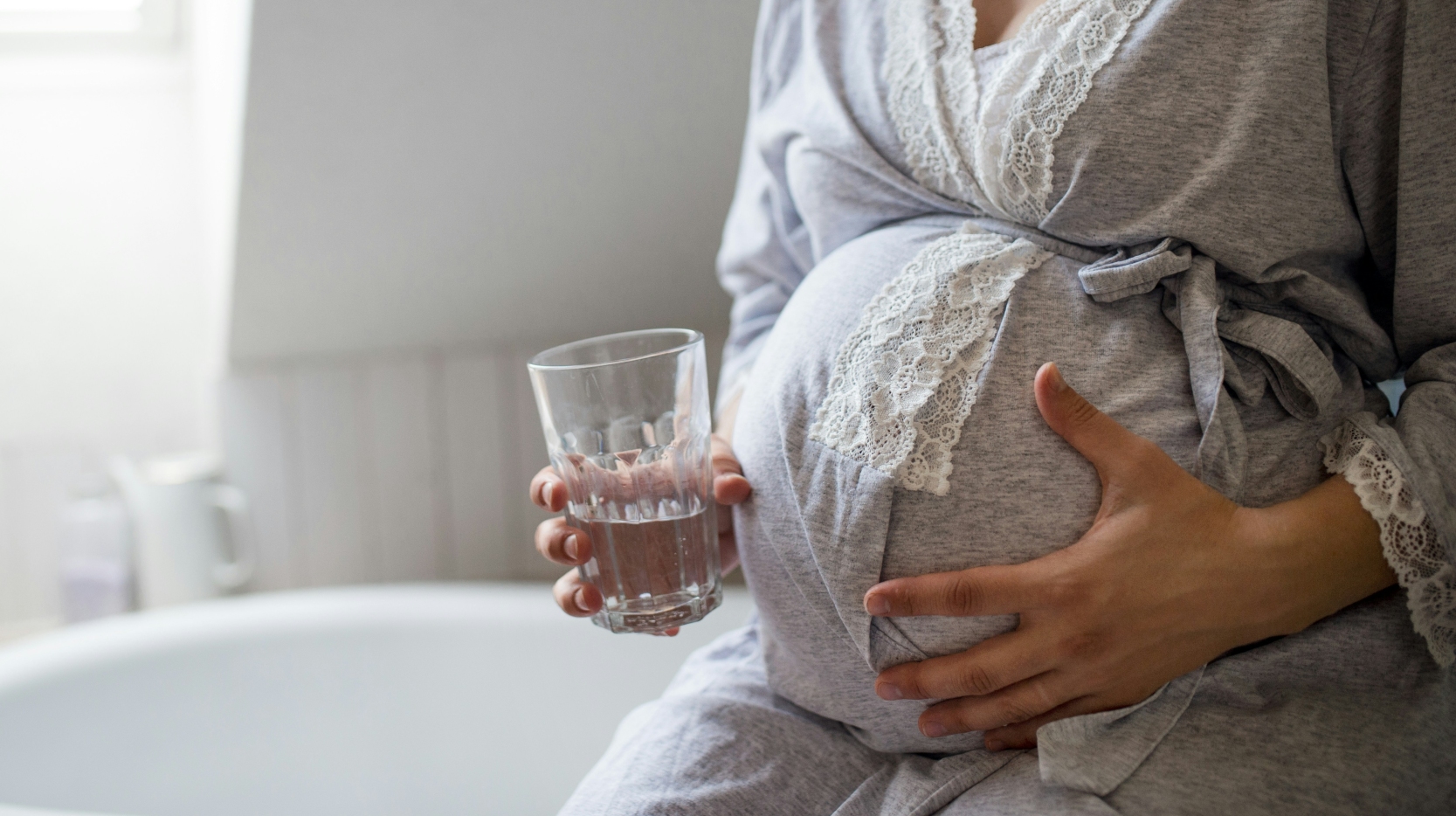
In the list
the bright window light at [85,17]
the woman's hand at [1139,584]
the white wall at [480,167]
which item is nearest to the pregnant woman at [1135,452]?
the woman's hand at [1139,584]

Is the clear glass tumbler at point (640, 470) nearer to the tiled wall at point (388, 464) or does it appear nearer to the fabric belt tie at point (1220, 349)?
the fabric belt tie at point (1220, 349)

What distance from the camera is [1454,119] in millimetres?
529

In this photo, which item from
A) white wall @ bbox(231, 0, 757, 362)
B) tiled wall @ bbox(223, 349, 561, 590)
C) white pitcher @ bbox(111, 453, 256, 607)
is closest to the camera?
white wall @ bbox(231, 0, 757, 362)

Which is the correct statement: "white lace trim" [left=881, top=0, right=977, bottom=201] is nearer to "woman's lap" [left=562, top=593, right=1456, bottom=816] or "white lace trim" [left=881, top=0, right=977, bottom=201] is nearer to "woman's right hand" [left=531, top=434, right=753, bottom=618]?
"woman's right hand" [left=531, top=434, right=753, bottom=618]

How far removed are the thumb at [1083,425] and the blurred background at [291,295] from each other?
78 centimetres

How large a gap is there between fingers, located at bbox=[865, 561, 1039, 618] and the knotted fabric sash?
0.42ft

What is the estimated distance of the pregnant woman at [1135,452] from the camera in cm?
52

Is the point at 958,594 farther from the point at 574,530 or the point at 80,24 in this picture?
the point at 80,24

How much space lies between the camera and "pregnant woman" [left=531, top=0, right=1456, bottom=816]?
0.52m

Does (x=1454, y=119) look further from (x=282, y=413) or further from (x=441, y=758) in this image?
(x=282, y=413)

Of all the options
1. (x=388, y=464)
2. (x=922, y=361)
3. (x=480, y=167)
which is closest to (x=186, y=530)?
(x=388, y=464)

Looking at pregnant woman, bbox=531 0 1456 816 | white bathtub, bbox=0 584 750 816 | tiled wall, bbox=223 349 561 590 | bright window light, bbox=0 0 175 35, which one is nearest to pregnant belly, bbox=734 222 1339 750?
pregnant woman, bbox=531 0 1456 816

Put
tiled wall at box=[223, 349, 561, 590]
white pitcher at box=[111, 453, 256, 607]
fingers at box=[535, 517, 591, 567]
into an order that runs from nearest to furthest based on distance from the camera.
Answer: fingers at box=[535, 517, 591, 567]
white pitcher at box=[111, 453, 256, 607]
tiled wall at box=[223, 349, 561, 590]

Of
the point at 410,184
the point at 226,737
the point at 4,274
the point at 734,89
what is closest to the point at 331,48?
the point at 410,184
